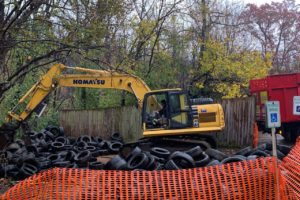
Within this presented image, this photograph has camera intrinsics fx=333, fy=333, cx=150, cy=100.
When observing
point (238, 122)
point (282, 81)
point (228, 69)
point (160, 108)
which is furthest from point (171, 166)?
point (228, 69)

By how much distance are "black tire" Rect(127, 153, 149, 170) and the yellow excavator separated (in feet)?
7.84

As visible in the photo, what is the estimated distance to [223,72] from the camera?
66.1ft

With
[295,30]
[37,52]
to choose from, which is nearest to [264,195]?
[37,52]

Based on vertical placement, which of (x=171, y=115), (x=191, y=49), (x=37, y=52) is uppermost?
(x=191, y=49)

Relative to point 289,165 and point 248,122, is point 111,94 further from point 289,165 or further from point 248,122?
point 289,165

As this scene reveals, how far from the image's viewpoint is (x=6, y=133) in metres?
10.1

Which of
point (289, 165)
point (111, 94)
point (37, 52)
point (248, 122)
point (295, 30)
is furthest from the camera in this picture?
point (295, 30)

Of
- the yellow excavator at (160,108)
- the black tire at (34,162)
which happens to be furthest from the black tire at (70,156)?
the yellow excavator at (160,108)

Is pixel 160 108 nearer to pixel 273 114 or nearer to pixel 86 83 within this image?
pixel 86 83

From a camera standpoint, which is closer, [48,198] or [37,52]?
[48,198]

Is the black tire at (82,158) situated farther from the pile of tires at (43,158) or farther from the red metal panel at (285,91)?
the red metal panel at (285,91)

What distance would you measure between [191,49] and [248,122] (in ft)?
29.2

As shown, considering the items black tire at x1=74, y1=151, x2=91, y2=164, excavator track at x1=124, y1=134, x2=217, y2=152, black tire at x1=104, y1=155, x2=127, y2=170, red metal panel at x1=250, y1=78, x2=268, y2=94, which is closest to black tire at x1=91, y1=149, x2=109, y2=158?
excavator track at x1=124, y1=134, x2=217, y2=152

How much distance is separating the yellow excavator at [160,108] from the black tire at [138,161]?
2389mm
